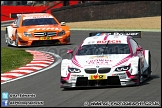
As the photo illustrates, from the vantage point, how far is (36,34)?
23219 millimetres

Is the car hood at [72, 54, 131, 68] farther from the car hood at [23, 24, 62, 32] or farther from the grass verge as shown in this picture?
the car hood at [23, 24, 62, 32]

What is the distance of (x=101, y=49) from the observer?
1317 centimetres

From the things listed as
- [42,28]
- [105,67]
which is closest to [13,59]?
[42,28]

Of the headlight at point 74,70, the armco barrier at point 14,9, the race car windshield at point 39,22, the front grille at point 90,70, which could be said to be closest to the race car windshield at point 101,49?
the headlight at point 74,70

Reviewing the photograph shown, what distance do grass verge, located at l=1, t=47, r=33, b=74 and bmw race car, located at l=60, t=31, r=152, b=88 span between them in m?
4.08

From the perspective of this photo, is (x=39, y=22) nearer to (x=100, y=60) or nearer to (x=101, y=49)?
(x=101, y=49)

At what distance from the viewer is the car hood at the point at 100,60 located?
1220 cm

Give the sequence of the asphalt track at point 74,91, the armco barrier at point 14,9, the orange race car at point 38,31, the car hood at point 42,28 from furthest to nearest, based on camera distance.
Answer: the armco barrier at point 14,9 < the car hood at point 42,28 < the orange race car at point 38,31 < the asphalt track at point 74,91

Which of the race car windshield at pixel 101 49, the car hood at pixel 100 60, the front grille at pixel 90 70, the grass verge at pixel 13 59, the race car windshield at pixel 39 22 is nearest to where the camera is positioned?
the front grille at pixel 90 70

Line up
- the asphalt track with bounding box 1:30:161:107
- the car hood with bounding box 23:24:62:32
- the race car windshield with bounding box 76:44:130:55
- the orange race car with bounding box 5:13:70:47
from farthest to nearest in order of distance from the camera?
the car hood with bounding box 23:24:62:32
the orange race car with bounding box 5:13:70:47
the race car windshield with bounding box 76:44:130:55
the asphalt track with bounding box 1:30:161:107

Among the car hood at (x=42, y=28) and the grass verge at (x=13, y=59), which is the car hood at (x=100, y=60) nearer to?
the grass verge at (x=13, y=59)

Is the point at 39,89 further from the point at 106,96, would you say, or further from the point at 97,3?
the point at 97,3

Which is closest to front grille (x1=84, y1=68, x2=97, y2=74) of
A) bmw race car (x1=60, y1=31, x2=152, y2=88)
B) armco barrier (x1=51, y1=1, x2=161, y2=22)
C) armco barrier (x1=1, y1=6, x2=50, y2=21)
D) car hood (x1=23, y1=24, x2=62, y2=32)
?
bmw race car (x1=60, y1=31, x2=152, y2=88)

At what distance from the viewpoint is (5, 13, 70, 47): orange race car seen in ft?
75.7
